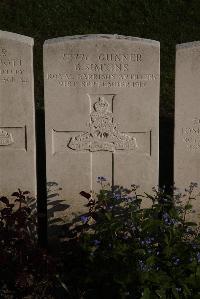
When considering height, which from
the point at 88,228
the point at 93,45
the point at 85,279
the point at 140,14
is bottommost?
the point at 85,279

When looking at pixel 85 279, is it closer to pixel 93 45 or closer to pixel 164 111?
pixel 93 45

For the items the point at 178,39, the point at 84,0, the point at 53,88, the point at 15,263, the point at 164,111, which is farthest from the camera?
the point at 84,0

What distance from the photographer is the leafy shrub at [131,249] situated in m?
4.71

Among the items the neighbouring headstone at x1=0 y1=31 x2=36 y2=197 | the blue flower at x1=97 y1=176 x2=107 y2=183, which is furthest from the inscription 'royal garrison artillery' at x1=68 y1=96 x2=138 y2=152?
the neighbouring headstone at x1=0 y1=31 x2=36 y2=197

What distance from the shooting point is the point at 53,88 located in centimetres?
546

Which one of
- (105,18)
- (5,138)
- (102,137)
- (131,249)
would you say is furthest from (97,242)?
(105,18)

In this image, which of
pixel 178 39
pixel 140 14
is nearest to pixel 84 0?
pixel 140 14

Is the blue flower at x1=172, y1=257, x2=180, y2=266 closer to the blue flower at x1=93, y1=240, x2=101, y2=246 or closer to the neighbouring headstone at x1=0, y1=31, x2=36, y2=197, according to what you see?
the blue flower at x1=93, y1=240, x2=101, y2=246

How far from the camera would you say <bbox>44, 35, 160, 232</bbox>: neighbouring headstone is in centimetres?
536

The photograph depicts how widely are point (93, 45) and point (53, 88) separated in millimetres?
519

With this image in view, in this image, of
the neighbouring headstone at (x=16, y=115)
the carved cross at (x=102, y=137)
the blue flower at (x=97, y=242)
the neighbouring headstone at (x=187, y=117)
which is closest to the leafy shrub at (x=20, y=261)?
the neighbouring headstone at (x=16, y=115)

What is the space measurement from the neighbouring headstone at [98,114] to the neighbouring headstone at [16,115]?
16 centimetres

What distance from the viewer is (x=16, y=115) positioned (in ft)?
18.2

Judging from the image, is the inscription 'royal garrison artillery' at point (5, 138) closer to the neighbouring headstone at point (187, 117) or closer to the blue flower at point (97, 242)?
the blue flower at point (97, 242)
